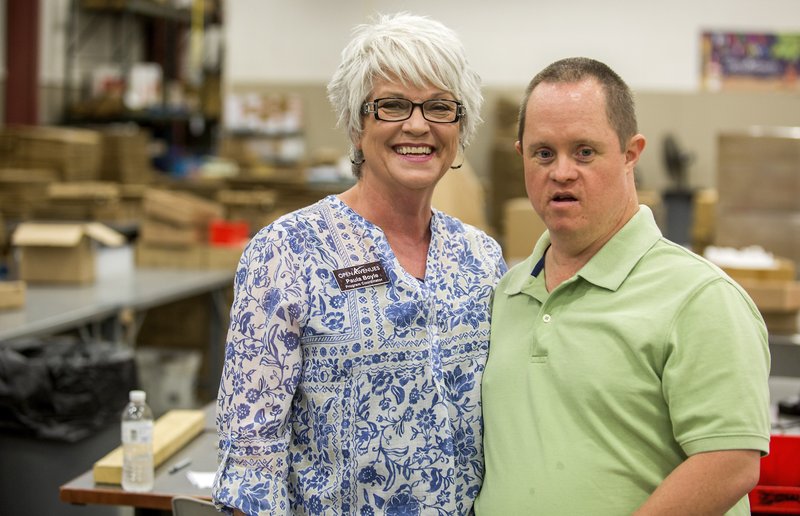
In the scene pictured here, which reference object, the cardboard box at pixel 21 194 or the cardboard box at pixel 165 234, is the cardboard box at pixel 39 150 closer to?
the cardboard box at pixel 21 194

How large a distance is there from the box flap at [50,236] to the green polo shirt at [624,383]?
11.7 ft

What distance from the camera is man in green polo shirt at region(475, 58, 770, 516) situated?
52.6 inches

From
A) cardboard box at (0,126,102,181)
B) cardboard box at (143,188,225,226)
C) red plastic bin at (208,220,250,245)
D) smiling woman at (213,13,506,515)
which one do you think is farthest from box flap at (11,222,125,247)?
smiling woman at (213,13,506,515)

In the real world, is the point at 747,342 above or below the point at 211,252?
above

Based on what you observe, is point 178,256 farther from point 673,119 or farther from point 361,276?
point 673,119

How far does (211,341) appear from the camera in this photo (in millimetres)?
5637

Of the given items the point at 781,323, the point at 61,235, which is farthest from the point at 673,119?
the point at 61,235

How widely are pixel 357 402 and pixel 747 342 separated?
0.63 metres

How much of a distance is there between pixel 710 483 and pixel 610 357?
0.22 meters

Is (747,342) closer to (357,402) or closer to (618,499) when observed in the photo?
(618,499)

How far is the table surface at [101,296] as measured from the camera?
379 centimetres

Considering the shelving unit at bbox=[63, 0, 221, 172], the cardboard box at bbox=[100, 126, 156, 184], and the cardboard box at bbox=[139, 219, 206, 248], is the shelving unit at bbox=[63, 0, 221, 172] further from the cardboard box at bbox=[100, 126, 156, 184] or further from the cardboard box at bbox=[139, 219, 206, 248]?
the cardboard box at bbox=[139, 219, 206, 248]

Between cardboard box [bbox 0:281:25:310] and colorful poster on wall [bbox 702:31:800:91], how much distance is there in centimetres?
786

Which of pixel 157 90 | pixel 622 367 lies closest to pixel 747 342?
pixel 622 367
